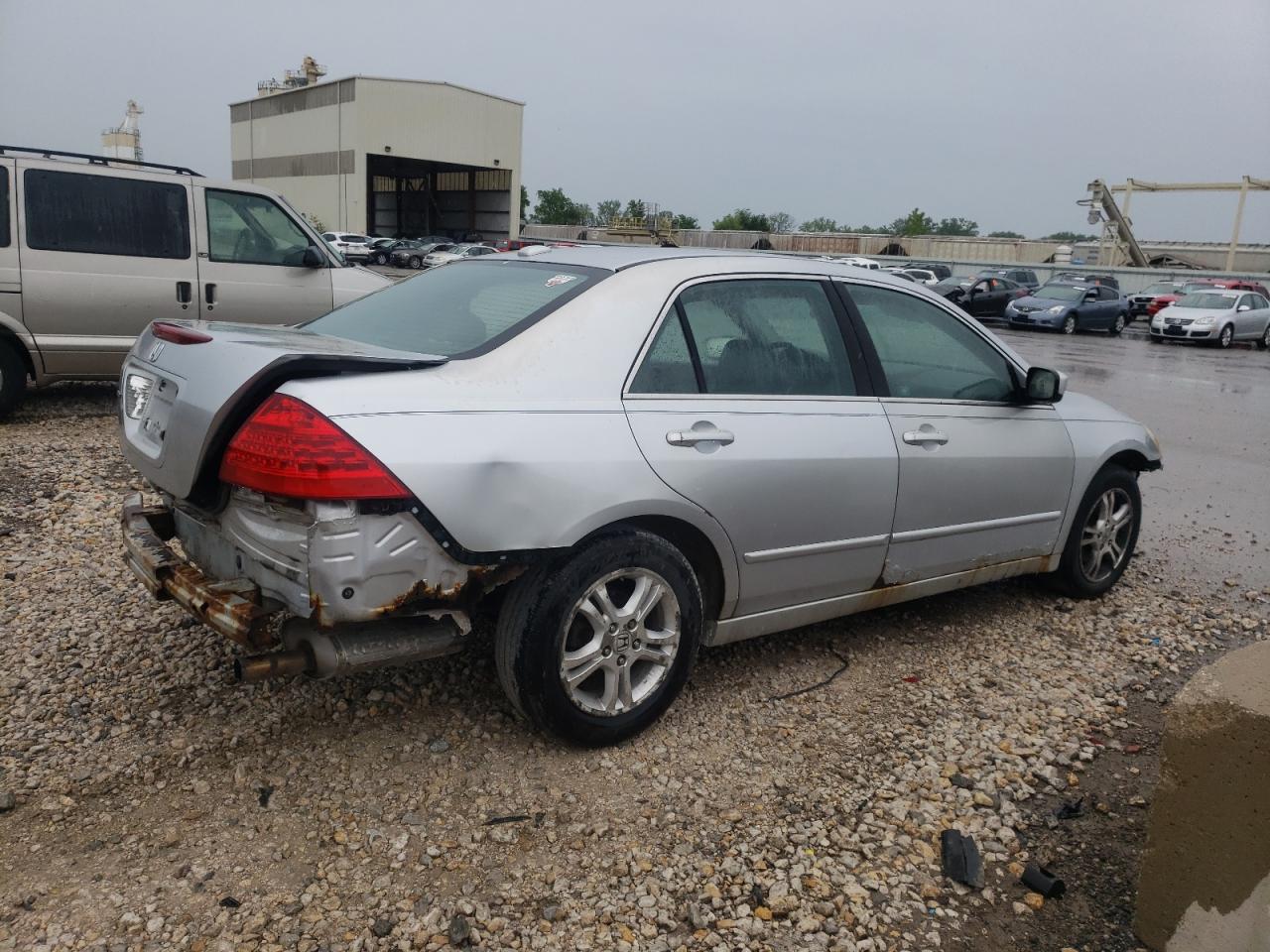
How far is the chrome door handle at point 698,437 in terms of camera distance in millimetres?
3252

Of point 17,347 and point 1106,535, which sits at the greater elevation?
point 17,347

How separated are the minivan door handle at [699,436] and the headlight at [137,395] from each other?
176 cm

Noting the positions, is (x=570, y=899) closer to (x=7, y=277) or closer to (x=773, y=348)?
(x=773, y=348)

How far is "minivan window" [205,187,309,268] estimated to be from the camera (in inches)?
311

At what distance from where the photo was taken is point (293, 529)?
2.74 metres

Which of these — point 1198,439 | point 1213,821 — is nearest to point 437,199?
point 1198,439

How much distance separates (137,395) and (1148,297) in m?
34.7

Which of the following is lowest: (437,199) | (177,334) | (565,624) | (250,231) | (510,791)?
(510,791)

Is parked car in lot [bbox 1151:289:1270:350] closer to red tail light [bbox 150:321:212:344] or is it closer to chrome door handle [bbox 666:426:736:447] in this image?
chrome door handle [bbox 666:426:736:447]

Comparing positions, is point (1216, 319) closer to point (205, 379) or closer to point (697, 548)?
point (697, 548)

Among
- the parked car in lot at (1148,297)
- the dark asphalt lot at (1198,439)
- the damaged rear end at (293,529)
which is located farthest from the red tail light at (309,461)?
the parked car in lot at (1148,297)

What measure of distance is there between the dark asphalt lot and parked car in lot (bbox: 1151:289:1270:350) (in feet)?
3.45

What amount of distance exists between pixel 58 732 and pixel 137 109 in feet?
329

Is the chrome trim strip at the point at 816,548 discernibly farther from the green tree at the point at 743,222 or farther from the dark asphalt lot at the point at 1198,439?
the green tree at the point at 743,222
